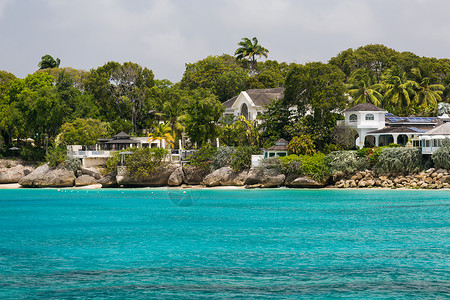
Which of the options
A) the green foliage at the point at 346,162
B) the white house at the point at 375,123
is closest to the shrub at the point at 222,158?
the green foliage at the point at 346,162

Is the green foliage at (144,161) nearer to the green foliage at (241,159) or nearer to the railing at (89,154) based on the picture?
the railing at (89,154)

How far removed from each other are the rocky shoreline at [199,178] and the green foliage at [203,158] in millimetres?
612

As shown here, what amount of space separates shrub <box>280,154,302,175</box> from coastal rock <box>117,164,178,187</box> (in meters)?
13.6

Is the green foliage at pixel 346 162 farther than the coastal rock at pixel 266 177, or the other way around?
the coastal rock at pixel 266 177

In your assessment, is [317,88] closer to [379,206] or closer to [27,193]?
[379,206]

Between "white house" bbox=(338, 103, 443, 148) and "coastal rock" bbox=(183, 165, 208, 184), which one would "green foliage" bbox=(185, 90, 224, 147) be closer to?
"coastal rock" bbox=(183, 165, 208, 184)

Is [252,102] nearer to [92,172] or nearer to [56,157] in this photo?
[92,172]

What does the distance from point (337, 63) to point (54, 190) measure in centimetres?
5916

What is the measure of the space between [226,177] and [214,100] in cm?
1151

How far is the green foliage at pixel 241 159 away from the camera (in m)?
66.5

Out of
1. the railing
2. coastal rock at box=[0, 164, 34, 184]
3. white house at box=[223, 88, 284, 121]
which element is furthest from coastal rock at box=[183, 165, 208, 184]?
coastal rock at box=[0, 164, 34, 184]

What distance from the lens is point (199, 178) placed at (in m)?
69.2

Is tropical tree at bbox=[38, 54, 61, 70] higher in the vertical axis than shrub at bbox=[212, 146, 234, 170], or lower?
higher

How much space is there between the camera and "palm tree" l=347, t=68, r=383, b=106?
267 feet
